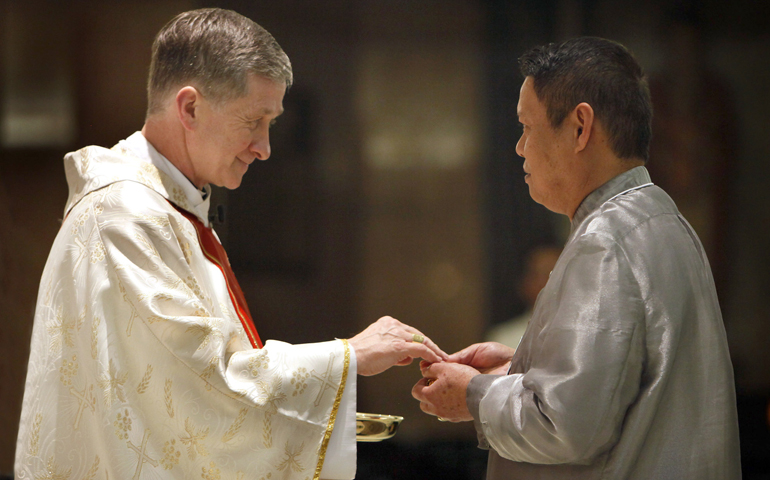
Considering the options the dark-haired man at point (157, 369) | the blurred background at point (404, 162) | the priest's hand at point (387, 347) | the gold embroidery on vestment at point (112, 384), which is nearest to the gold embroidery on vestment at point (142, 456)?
the dark-haired man at point (157, 369)

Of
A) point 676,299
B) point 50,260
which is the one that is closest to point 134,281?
point 50,260

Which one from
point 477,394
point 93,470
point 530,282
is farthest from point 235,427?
point 530,282

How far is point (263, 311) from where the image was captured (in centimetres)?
369

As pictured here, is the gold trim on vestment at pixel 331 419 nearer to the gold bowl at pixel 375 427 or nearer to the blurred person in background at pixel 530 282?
the gold bowl at pixel 375 427

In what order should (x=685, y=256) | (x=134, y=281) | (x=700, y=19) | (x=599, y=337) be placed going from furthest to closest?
(x=700, y=19)
(x=134, y=281)
(x=685, y=256)
(x=599, y=337)

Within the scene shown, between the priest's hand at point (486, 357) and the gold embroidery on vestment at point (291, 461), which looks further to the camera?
the priest's hand at point (486, 357)

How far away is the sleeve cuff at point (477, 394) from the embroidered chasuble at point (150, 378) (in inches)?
12.5

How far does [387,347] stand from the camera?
185 cm

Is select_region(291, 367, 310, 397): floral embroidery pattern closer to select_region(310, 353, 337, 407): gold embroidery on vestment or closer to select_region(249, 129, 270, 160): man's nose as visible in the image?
select_region(310, 353, 337, 407): gold embroidery on vestment

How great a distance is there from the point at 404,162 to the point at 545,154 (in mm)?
1992

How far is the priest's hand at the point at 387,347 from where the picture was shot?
1.84 metres

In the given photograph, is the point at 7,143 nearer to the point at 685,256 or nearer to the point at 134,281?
the point at 134,281

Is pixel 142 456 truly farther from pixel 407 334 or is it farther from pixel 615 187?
pixel 615 187

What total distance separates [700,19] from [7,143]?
3.66m
